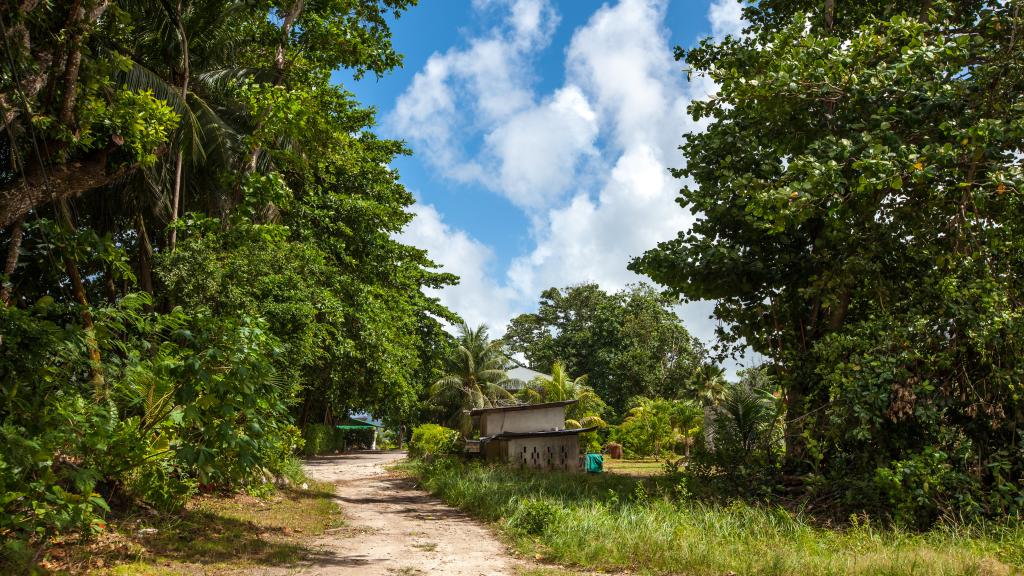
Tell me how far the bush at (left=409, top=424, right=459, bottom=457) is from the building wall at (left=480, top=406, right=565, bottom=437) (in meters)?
2.79

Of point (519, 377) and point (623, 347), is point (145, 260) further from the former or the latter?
point (623, 347)

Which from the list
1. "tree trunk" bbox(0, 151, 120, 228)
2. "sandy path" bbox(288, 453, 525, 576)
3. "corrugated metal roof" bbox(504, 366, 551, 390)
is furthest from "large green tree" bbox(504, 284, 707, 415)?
"tree trunk" bbox(0, 151, 120, 228)

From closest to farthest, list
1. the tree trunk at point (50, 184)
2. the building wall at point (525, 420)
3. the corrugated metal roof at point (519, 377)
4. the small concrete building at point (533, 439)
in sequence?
the tree trunk at point (50, 184) < the small concrete building at point (533, 439) < the building wall at point (525, 420) < the corrugated metal roof at point (519, 377)

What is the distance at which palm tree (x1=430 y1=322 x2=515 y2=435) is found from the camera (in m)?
39.1

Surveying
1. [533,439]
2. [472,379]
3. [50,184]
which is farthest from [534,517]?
[472,379]

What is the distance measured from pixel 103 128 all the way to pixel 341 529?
648 cm

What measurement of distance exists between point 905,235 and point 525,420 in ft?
38.2

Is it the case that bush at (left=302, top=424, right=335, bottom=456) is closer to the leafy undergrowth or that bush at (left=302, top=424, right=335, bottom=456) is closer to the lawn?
the lawn

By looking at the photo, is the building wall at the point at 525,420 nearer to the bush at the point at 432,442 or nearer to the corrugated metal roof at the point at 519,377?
the bush at the point at 432,442

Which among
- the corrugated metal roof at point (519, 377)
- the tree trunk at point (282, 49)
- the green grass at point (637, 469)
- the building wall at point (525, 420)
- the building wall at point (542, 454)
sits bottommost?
the green grass at point (637, 469)

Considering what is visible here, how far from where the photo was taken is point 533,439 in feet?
62.6

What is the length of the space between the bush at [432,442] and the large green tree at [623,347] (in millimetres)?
21223

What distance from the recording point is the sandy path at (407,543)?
24.8 ft

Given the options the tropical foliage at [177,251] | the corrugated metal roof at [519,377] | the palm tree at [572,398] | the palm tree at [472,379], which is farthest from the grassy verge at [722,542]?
the corrugated metal roof at [519,377]
